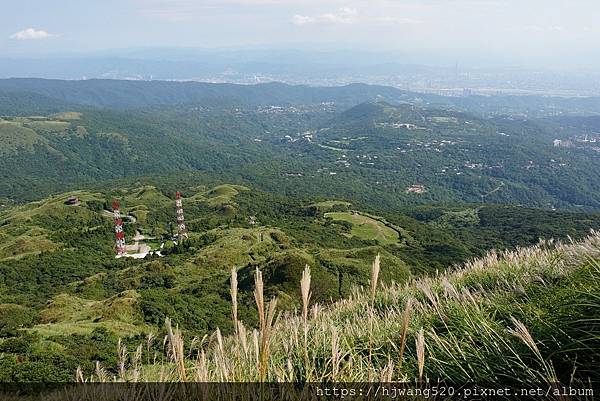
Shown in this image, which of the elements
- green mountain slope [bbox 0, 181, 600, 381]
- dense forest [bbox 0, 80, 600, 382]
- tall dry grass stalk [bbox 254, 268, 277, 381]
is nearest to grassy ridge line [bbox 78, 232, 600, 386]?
tall dry grass stalk [bbox 254, 268, 277, 381]

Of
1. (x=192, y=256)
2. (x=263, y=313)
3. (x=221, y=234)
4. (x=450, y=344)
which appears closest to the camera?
(x=263, y=313)

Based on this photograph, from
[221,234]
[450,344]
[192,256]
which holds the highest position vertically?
[450,344]

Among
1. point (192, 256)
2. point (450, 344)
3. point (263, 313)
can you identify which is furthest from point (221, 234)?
point (263, 313)

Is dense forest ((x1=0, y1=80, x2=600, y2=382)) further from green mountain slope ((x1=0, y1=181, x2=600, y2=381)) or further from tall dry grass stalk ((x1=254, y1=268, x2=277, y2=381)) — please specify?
tall dry grass stalk ((x1=254, y1=268, x2=277, y2=381))

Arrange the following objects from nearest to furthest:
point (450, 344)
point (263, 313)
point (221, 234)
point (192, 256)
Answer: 1. point (263, 313)
2. point (450, 344)
3. point (192, 256)
4. point (221, 234)

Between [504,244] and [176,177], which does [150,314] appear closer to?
[504,244]

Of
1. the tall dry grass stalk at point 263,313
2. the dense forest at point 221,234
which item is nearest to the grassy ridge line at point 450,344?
the tall dry grass stalk at point 263,313

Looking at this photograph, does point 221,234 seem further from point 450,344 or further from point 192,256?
point 450,344

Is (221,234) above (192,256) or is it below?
above

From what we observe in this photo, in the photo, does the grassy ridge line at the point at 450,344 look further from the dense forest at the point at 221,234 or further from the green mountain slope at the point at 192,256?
the green mountain slope at the point at 192,256
